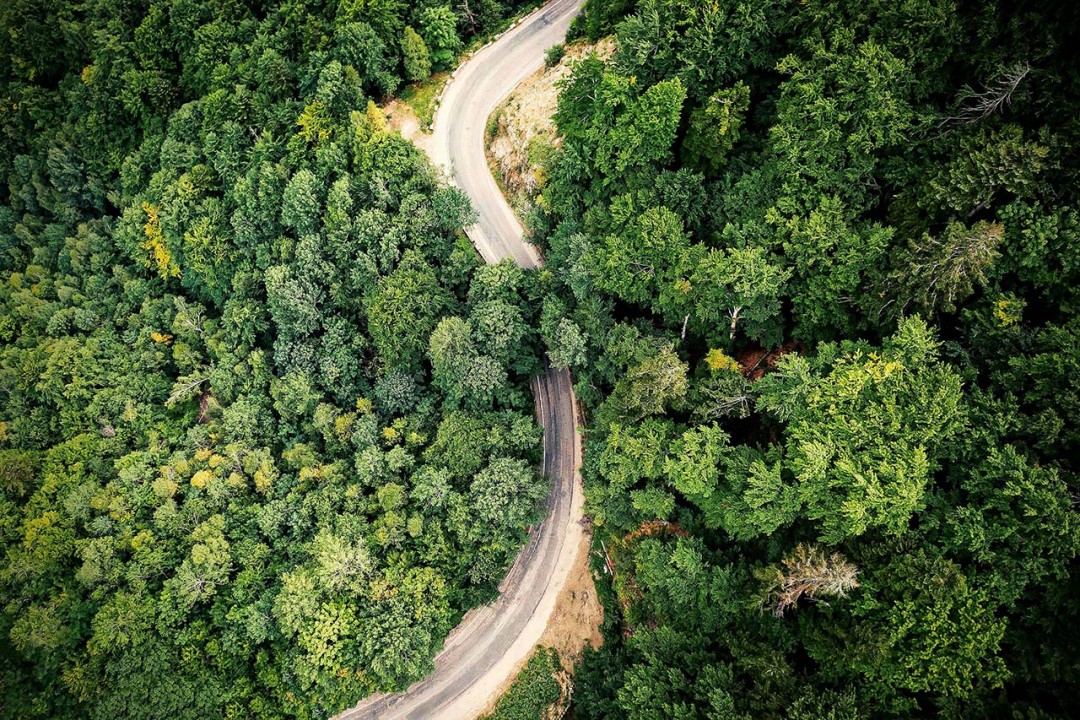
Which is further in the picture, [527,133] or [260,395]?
[260,395]

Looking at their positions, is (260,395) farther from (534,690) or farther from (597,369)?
(534,690)

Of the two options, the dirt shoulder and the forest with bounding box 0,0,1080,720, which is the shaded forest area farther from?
the dirt shoulder

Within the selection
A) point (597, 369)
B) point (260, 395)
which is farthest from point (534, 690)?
point (260, 395)

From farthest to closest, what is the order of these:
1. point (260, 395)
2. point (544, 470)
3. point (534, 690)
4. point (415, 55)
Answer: point (260, 395), point (415, 55), point (544, 470), point (534, 690)

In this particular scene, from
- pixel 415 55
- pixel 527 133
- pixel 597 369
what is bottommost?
pixel 597 369

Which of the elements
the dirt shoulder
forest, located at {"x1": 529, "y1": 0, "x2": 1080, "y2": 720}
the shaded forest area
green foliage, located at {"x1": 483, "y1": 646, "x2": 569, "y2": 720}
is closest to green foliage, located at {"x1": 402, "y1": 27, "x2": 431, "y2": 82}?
the shaded forest area

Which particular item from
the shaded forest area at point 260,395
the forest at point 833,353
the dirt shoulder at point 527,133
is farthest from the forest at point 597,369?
the dirt shoulder at point 527,133

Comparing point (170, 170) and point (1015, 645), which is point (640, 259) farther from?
point (170, 170)
